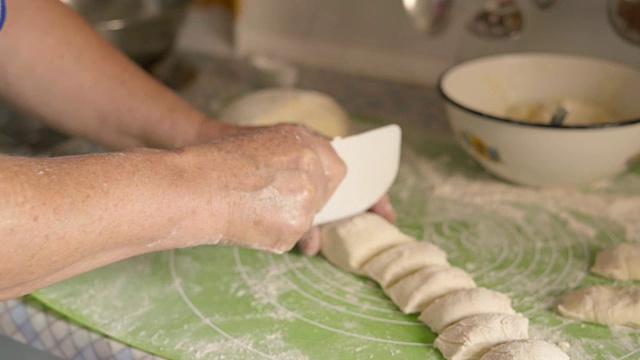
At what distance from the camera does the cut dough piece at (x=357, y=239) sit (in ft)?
3.20

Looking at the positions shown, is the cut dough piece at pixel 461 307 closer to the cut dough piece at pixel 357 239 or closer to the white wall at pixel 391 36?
the cut dough piece at pixel 357 239

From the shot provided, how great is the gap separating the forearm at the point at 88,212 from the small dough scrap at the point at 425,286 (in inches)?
9.7

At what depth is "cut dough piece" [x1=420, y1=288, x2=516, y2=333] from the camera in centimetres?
85

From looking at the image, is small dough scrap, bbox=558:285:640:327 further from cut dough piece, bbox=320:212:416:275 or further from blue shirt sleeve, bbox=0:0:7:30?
blue shirt sleeve, bbox=0:0:7:30

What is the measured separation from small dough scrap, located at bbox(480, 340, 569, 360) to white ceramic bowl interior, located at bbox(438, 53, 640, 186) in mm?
346

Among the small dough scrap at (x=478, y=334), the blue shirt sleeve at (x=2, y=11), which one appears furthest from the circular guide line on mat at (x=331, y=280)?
the blue shirt sleeve at (x=2, y=11)

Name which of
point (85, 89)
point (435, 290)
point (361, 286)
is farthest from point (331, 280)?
point (85, 89)

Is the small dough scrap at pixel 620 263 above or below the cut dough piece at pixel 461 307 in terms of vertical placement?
below

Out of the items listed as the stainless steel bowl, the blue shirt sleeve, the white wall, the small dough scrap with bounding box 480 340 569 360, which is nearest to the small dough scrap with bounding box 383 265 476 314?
the small dough scrap with bounding box 480 340 569 360

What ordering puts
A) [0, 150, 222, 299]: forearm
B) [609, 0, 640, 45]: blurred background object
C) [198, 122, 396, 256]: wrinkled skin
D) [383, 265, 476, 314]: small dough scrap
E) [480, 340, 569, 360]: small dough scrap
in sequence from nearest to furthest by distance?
[0, 150, 222, 299]: forearm, [480, 340, 569, 360]: small dough scrap, [383, 265, 476, 314]: small dough scrap, [198, 122, 396, 256]: wrinkled skin, [609, 0, 640, 45]: blurred background object

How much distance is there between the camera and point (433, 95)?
158 centimetres

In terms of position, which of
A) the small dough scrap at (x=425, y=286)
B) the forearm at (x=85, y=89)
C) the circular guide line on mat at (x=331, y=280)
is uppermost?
the forearm at (x=85, y=89)

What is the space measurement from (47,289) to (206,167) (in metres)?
0.30

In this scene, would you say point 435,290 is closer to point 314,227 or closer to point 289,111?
point 314,227
